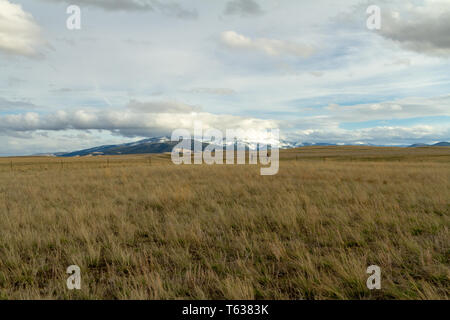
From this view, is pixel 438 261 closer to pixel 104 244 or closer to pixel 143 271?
pixel 143 271

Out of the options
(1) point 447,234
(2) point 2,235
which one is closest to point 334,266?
(1) point 447,234

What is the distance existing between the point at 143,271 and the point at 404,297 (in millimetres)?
3789

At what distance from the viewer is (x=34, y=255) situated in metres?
5.14

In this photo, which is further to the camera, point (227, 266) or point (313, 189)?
point (313, 189)

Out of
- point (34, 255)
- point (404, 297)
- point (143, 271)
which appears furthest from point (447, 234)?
point (34, 255)

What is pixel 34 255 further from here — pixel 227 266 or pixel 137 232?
pixel 227 266

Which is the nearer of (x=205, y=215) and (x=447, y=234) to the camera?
(x=447, y=234)

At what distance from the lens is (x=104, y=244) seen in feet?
18.7
